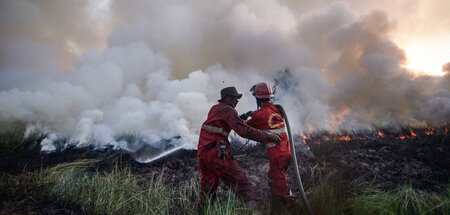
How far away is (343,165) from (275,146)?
17.2 ft

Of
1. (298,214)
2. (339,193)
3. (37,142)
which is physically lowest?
(298,214)

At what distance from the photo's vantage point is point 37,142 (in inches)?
652

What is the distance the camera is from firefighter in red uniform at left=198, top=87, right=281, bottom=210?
3.54m

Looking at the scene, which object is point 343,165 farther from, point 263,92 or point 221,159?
point 221,159

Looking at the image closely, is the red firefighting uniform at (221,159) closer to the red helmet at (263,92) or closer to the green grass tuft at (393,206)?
the red helmet at (263,92)

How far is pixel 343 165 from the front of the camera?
Result: 747 cm

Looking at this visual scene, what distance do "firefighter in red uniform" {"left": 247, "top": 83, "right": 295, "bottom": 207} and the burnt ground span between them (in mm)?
1956

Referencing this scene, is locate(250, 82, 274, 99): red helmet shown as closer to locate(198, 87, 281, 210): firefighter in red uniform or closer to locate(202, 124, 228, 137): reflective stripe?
locate(198, 87, 281, 210): firefighter in red uniform

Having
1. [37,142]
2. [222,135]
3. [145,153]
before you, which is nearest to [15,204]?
[222,135]

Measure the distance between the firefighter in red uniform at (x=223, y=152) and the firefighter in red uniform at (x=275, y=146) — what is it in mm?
223

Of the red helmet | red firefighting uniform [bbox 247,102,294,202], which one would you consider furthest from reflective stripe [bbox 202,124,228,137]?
the red helmet

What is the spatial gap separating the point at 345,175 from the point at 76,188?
7.41m

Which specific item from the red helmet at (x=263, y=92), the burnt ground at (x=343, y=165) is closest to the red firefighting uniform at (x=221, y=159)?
the red helmet at (x=263, y=92)

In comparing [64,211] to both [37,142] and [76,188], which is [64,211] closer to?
[76,188]
